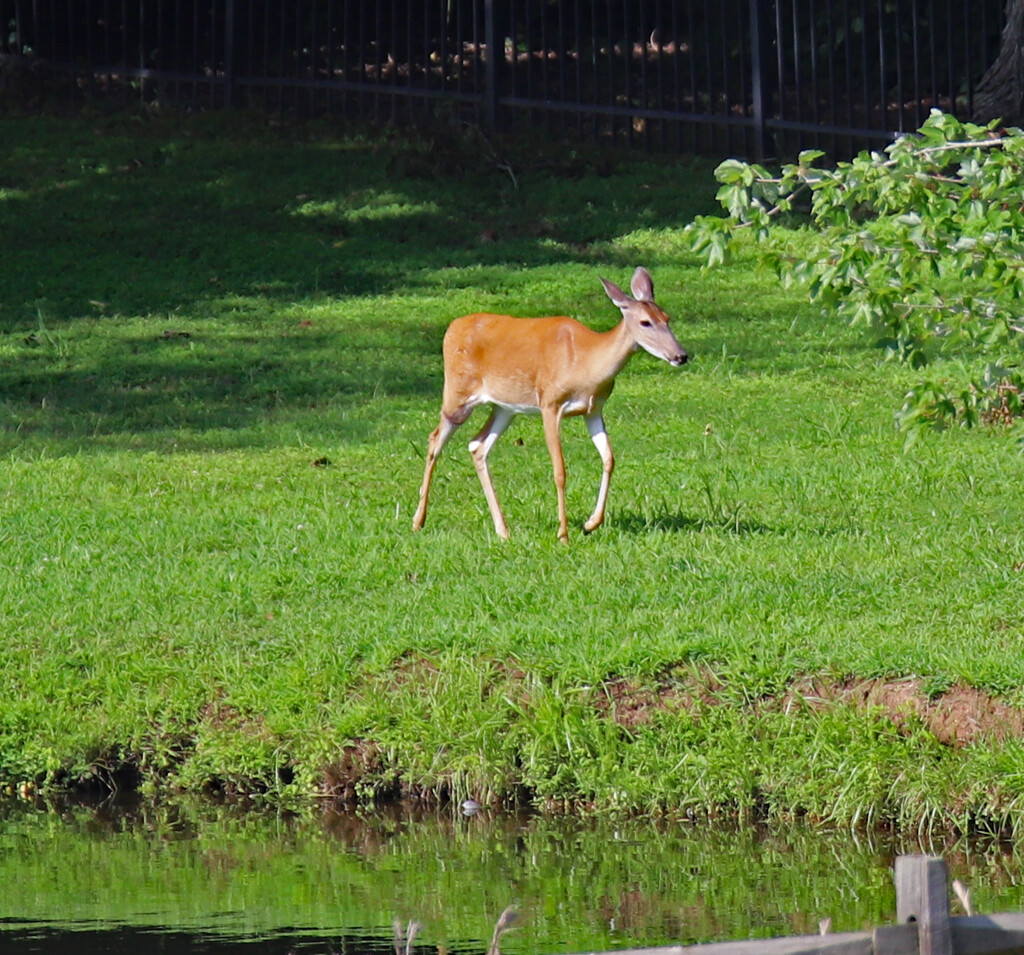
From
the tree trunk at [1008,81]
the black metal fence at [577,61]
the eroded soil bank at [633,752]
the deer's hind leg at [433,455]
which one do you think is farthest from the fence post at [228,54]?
the eroded soil bank at [633,752]

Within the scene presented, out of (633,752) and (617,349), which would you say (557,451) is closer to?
(617,349)

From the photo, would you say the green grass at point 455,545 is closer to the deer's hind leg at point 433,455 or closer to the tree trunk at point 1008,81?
the deer's hind leg at point 433,455

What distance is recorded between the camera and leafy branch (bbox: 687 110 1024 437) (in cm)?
628

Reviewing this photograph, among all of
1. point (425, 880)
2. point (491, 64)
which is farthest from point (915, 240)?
point (491, 64)

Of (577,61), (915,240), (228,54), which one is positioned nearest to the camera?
(915,240)

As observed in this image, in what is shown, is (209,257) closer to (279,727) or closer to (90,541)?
(90,541)

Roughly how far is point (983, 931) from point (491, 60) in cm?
1631

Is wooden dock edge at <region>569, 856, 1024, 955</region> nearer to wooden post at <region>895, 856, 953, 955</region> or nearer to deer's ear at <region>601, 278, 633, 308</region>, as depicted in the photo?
wooden post at <region>895, 856, 953, 955</region>

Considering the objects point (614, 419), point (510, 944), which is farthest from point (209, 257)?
point (510, 944)

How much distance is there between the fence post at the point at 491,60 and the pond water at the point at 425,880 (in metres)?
13.0

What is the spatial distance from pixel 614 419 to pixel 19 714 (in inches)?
230

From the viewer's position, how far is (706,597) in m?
8.52

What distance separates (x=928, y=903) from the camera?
398 cm

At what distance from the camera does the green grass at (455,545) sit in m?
7.39
